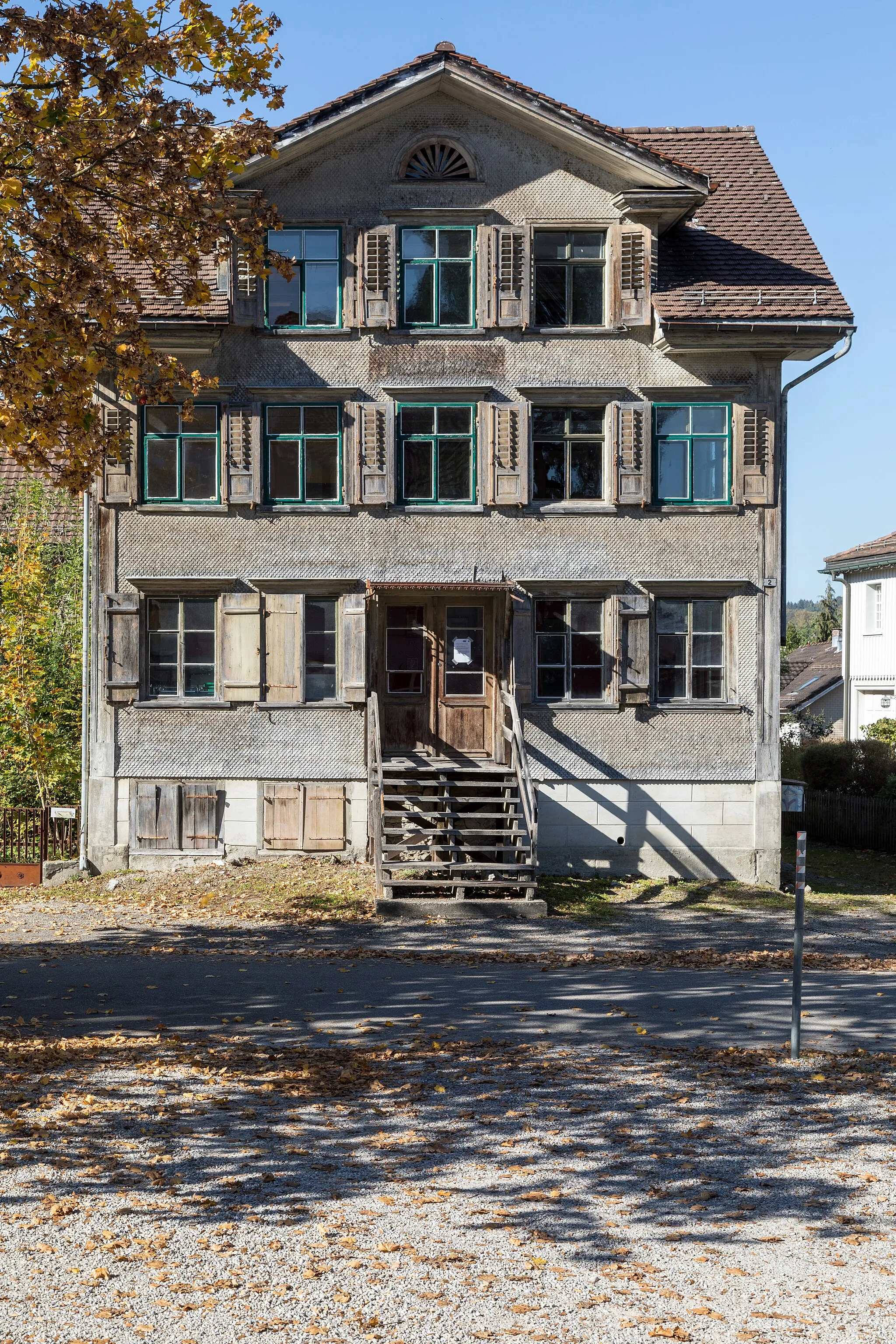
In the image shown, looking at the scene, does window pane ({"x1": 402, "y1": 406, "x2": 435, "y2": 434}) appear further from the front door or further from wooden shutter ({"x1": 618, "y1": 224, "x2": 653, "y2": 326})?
wooden shutter ({"x1": 618, "y1": 224, "x2": 653, "y2": 326})

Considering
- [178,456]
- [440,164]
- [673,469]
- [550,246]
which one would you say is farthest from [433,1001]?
[440,164]

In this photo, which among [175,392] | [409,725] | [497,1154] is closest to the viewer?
[497,1154]

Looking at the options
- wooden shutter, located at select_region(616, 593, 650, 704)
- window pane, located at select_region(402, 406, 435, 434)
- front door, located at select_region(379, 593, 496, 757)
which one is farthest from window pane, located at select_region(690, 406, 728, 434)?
front door, located at select_region(379, 593, 496, 757)

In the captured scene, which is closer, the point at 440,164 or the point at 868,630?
the point at 440,164

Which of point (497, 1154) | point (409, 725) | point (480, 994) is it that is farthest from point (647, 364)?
point (497, 1154)

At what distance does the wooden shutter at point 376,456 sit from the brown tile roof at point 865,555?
22267 millimetres

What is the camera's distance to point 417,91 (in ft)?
62.8

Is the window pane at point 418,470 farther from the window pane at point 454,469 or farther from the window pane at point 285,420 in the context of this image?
the window pane at point 285,420

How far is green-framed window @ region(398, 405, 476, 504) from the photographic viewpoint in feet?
64.6

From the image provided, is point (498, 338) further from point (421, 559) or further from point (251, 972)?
point (251, 972)

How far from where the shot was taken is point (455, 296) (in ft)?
64.5

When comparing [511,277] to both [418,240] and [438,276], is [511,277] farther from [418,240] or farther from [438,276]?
[418,240]

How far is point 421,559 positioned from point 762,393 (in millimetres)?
5820

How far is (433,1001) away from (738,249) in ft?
44.9
